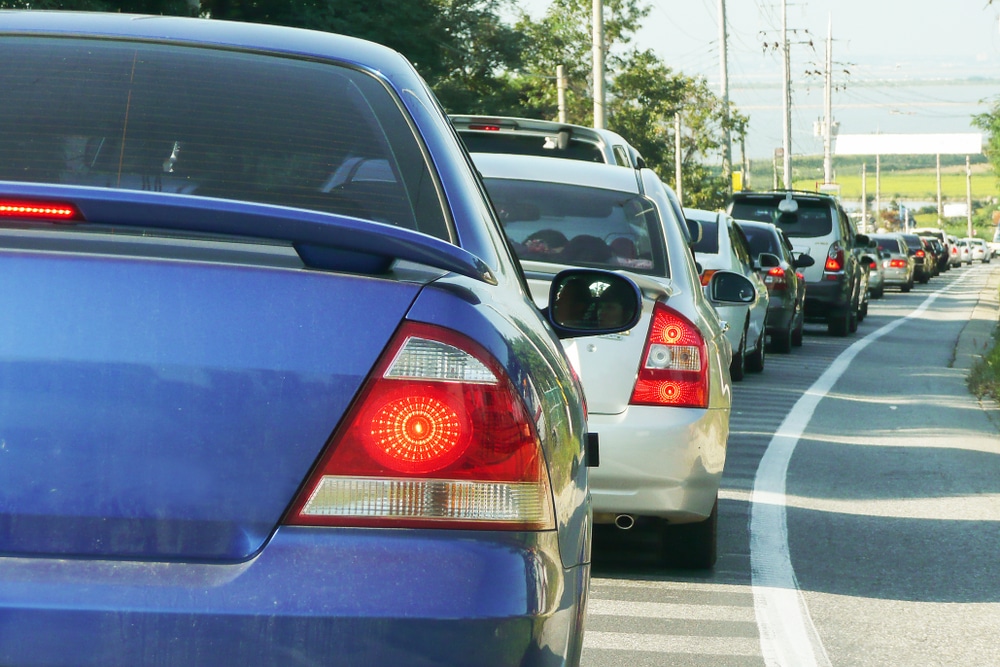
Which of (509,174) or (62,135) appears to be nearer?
(62,135)

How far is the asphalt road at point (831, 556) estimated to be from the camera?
5.45 metres

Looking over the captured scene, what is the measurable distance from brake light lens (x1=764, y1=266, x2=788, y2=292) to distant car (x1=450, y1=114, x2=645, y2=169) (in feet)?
24.6

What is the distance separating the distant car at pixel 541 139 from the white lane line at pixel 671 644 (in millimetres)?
6197

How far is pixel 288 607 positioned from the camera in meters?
2.27

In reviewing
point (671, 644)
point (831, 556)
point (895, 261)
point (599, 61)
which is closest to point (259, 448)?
point (671, 644)

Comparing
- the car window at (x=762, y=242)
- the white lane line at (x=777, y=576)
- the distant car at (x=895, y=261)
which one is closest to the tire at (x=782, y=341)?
the car window at (x=762, y=242)

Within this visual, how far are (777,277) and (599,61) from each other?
10.3 metres

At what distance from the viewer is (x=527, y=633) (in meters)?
2.40

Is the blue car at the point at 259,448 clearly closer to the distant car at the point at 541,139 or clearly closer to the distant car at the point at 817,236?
the distant car at the point at 541,139

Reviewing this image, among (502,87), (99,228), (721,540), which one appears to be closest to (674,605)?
(721,540)

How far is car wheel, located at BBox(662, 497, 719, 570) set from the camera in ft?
21.2

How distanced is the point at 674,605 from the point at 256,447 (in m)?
3.86

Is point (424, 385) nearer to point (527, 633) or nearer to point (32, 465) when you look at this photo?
point (527, 633)

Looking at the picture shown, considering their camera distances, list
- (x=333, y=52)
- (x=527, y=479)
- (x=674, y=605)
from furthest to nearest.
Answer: (x=674, y=605), (x=333, y=52), (x=527, y=479)
